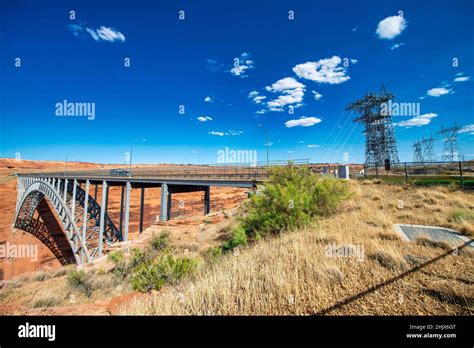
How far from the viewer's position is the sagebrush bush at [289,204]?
23.1 feet

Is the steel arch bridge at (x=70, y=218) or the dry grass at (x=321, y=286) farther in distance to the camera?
the steel arch bridge at (x=70, y=218)

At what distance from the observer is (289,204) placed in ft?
23.5

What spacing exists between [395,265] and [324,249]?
1299mm

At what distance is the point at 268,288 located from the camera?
3.10 meters

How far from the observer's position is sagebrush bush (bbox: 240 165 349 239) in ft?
23.1

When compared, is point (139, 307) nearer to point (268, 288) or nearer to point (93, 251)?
point (268, 288)

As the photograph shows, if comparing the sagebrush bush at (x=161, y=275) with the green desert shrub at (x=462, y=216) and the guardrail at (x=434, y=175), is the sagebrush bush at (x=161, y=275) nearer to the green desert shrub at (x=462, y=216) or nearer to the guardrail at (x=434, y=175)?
the green desert shrub at (x=462, y=216)

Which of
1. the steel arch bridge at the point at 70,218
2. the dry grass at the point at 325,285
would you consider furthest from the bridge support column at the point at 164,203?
the dry grass at the point at 325,285

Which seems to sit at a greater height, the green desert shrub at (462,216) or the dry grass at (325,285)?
the green desert shrub at (462,216)

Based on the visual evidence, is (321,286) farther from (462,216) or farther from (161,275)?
(462,216)

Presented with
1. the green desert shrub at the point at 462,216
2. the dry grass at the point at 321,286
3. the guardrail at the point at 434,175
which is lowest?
the dry grass at the point at 321,286

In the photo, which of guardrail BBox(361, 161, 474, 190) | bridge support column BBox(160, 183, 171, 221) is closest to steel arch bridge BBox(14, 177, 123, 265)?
bridge support column BBox(160, 183, 171, 221)

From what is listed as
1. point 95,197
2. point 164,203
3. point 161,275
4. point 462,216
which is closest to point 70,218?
point 95,197
